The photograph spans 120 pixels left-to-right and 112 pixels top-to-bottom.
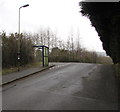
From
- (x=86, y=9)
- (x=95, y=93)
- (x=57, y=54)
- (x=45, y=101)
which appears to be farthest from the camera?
(x=57, y=54)

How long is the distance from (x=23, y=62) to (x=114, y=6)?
1529 centimetres

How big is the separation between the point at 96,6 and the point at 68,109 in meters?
5.50

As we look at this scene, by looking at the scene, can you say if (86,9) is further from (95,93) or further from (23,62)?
(23,62)

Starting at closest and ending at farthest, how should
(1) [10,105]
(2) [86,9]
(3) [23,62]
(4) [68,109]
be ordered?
(4) [68,109] → (1) [10,105] → (2) [86,9] → (3) [23,62]

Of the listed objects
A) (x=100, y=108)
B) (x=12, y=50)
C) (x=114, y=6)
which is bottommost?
(x=100, y=108)

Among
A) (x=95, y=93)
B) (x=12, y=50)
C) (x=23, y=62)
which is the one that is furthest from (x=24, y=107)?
(x=23, y=62)

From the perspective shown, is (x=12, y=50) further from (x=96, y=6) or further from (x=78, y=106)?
(x=78, y=106)

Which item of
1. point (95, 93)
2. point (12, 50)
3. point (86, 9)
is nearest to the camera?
point (95, 93)

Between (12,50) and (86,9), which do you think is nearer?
(86,9)

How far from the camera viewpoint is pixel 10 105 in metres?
7.41

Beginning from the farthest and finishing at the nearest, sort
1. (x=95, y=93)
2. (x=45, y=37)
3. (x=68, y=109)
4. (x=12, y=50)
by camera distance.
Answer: (x=45, y=37) < (x=12, y=50) < (x=95, y=93) < (x=68, y=109)

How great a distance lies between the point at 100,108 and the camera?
7.11m

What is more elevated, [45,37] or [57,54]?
[45,37]

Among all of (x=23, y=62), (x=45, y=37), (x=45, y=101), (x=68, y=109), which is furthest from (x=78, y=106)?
(x=45, y=37)
